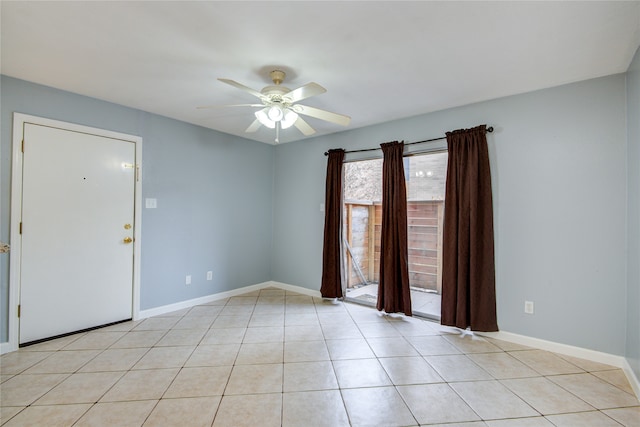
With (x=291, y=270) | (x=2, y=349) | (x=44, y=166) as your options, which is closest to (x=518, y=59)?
(x=291, y=270)

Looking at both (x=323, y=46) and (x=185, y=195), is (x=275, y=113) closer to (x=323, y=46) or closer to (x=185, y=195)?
(x=323, y=46)

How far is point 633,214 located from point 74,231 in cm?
489

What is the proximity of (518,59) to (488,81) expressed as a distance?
1.21 feet

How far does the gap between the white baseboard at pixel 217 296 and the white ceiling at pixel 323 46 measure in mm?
2419

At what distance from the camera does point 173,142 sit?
3.67m

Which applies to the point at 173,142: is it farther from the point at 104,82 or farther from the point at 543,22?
the point at 543,22

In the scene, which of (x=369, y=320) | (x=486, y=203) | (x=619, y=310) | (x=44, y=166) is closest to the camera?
(x=619, y=310)

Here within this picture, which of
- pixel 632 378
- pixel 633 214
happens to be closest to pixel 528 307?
pixel 632 378

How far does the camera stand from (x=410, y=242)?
154 inches

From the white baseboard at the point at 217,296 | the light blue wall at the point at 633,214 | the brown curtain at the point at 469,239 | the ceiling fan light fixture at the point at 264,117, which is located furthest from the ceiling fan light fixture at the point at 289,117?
the white baseboard at the point at 217,296

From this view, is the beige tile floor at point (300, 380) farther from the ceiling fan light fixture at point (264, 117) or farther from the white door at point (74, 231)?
the ceiling fan light fixture at point (264, 117)

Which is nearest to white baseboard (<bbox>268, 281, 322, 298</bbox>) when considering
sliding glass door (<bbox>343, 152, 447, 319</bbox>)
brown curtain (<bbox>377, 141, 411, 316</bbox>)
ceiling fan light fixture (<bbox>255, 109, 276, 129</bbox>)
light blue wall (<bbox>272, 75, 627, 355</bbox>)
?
sliding glass door (<bbox>343, 152, 447, 319</bbox>)

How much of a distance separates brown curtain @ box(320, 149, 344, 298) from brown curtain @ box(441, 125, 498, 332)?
56.7 inches

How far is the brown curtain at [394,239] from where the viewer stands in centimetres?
346
